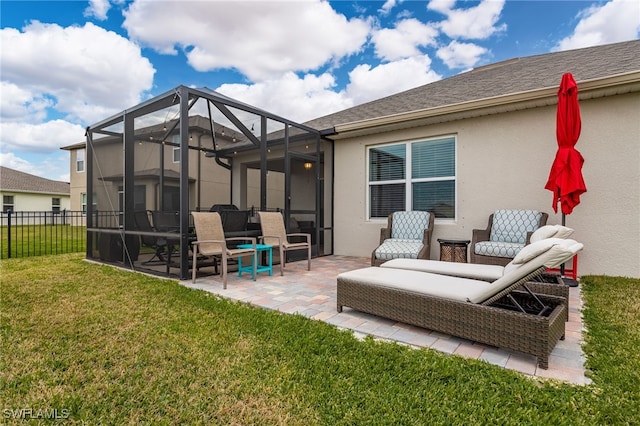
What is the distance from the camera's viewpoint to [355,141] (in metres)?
7.43

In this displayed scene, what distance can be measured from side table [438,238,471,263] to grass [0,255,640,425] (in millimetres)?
2191

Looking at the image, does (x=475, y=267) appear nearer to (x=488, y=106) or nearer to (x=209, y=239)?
(x=488, y=106)

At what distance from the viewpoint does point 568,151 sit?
4.18m

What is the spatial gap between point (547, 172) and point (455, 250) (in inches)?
78.3

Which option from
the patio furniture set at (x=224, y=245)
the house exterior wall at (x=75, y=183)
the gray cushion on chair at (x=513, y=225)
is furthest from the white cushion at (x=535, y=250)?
the house exterior wall at (x=75, y=183)

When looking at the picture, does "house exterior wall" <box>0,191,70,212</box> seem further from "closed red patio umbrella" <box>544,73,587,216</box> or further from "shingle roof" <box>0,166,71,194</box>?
"closed red patio umbrella" <box>544,73,587,216</box>

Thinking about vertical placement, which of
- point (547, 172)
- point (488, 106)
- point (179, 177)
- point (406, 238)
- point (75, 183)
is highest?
point (488, 106)

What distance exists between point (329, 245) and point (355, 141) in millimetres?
2648

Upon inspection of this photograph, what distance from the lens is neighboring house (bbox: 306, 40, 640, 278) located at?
4637 mm

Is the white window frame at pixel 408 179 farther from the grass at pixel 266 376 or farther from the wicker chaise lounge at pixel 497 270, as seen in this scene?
the grass at pixel 266 376

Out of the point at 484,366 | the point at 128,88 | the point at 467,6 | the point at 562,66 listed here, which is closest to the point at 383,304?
the point at 484,366

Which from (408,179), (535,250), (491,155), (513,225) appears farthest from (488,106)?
(535,250)

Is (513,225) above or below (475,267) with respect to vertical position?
above

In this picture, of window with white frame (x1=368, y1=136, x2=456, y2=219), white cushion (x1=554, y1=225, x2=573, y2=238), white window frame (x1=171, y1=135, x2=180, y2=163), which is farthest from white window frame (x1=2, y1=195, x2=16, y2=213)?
white cushion (x1=554, y1=225, x2=573, y2=238)
